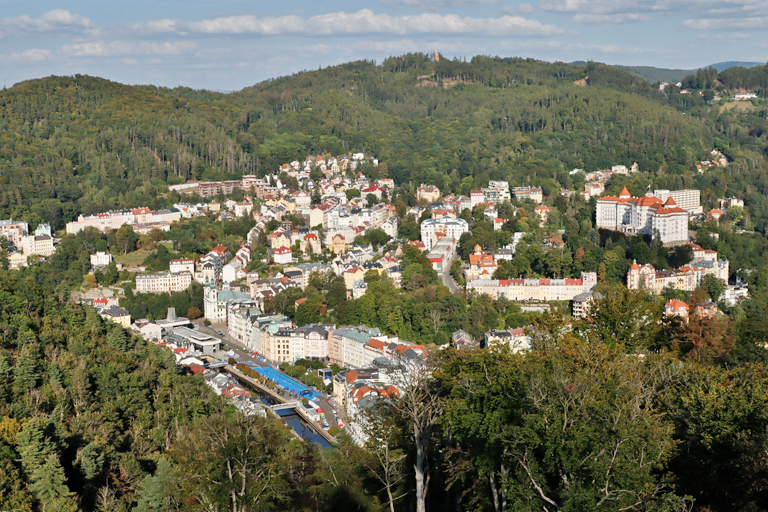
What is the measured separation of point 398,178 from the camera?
206 ft

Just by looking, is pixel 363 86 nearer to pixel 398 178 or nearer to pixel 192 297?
pixel 398 178

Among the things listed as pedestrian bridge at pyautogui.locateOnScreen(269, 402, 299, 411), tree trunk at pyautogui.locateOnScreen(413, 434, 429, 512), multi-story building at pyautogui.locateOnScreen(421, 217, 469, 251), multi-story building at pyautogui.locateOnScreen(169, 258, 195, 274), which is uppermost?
tree trunk at pyautogui.locateOnScreen(413, 434, 429, 512)

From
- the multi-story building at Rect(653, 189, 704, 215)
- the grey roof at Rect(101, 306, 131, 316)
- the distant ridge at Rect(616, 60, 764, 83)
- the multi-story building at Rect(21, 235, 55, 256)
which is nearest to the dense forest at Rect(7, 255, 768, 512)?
the grey roof at Rect(101, 306, 131, 316)

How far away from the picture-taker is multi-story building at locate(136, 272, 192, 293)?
41.6 meters

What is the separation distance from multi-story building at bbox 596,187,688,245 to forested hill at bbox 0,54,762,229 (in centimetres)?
815

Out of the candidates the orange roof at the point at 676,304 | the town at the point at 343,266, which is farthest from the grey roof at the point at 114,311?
the orange roof at the point at 676,304

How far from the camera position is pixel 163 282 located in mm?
41938

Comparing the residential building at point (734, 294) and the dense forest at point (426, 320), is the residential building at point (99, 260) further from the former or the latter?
the residential building at point (734, 294)

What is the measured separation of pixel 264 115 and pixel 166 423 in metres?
60.7

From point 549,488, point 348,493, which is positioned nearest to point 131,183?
point 348,493

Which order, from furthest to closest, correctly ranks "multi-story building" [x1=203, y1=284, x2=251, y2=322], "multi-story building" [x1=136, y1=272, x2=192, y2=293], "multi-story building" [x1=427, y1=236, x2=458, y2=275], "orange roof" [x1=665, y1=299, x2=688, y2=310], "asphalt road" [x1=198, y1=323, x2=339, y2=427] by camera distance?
"multi-story building" [x1=427, y1=236, x2=458, y2=275] < "multi-story building" [x1=136, y1=272, x2=192, y2=293] < "multi-story building" [x1=203, y1=284, x2=251, y2=322] < "orange roof" [x1=665, y1=299, x2=688, y2=310] < "asphalt road" [x1=198, y1=323, x2=339, y2=427]

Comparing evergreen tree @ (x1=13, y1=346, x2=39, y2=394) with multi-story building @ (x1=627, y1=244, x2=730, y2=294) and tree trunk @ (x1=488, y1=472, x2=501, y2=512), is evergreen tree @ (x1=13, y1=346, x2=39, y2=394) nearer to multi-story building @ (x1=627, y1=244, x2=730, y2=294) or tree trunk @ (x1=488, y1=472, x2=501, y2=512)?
tree trunk @ (x1=488, y1=472, x2=501, y2=512)

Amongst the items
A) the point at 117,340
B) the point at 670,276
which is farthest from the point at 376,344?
the point at 670,276

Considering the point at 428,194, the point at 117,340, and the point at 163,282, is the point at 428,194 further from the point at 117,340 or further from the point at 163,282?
the point at 117,340
